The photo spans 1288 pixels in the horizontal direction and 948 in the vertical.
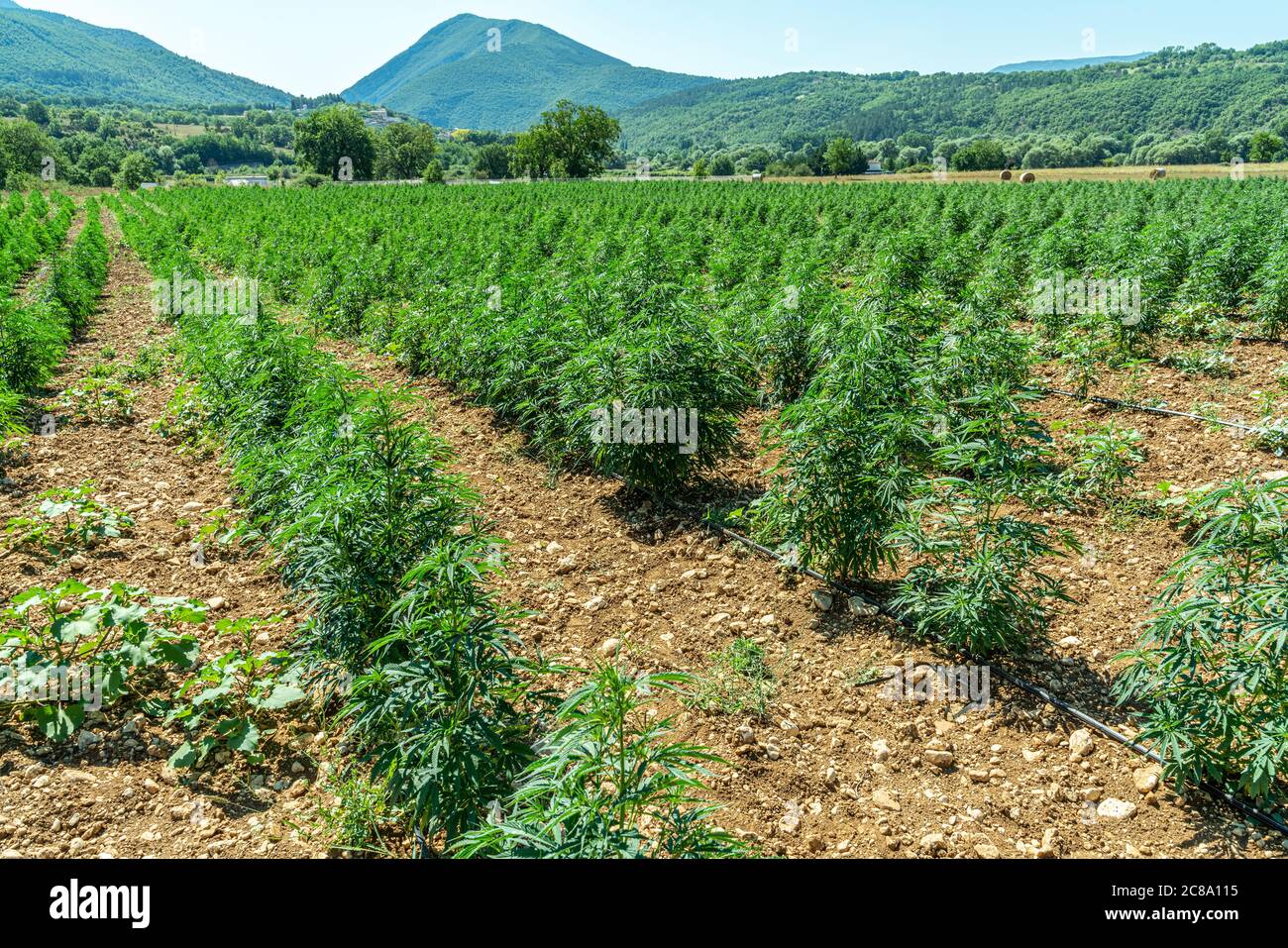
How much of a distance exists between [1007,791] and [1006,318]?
19.8 ft

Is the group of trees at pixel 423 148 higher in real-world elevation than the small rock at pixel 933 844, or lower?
higher

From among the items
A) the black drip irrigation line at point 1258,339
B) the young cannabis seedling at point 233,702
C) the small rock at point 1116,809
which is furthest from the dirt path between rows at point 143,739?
the black drip irrigation line at point 1258,339

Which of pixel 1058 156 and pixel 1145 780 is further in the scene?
pixel 1058 156

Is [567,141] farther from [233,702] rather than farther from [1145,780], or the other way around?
[1145,780]

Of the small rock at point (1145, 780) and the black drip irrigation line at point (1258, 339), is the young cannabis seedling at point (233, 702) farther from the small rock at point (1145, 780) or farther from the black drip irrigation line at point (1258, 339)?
the black drip irrigation line at point (1258, 339)

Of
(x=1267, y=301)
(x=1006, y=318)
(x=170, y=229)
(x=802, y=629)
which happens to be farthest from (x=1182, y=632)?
(x=170, y=229)

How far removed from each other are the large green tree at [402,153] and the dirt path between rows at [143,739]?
75.8 metres

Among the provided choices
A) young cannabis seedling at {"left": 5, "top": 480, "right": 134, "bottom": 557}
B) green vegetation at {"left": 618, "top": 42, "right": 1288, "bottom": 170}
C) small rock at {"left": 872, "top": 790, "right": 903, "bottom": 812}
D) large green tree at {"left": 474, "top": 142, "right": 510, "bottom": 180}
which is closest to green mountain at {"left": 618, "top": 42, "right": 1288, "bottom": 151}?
green vegetation at {"left": 618, "top": 42, "right": 1288, "bottom": 170}

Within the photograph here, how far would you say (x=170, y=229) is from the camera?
77.8 ft

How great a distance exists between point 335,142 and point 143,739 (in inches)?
3242

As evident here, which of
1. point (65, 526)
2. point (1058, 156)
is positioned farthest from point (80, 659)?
point (1058, 156)

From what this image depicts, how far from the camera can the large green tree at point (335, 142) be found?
73.2m

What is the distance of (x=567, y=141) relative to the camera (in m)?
67.5
